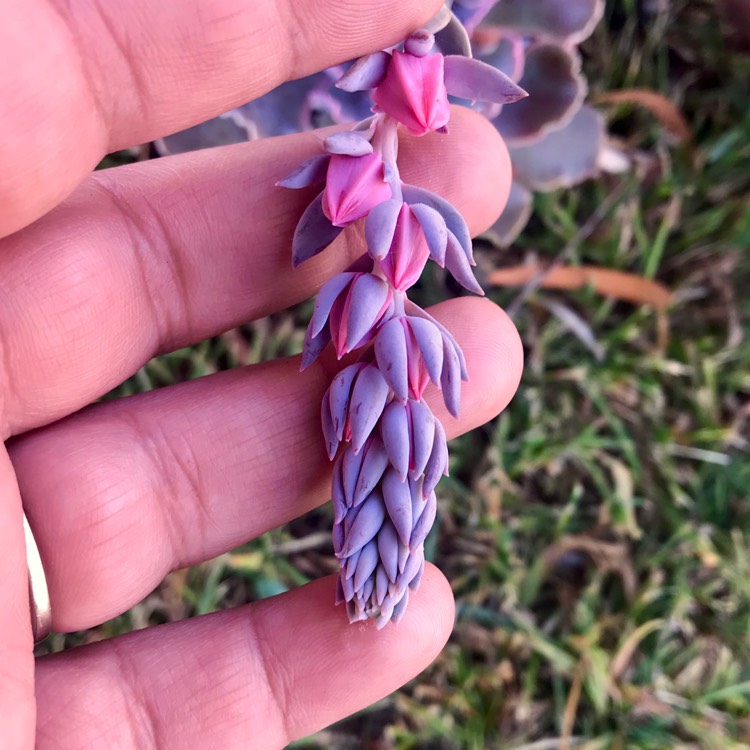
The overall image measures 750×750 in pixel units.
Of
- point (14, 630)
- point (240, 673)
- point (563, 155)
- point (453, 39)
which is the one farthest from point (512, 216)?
point (14, 630)

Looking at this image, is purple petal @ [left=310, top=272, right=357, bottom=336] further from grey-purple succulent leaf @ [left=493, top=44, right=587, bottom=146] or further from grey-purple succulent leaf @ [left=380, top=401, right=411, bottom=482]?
grey-purple succulent leaf @ [left=493, top=44, right=587, bottom=146]

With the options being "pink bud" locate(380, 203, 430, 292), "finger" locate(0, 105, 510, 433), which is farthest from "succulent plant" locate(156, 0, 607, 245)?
"pink bud" locate(380, 203, 430, 292)

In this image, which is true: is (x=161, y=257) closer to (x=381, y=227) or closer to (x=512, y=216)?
(x=381, y=227)

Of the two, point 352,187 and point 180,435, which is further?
point 180,435

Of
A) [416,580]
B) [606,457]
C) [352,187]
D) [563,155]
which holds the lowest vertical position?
[606,457]

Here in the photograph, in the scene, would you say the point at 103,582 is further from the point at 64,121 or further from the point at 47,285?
the point at 64,121

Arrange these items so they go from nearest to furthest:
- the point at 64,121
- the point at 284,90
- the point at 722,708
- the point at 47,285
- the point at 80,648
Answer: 1. the point at 64,121
2. the point at 47,285
3. the point at 80,648
4. the point at 284,90
5. the point at 722,708

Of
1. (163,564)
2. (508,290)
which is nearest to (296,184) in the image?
(163,564)
